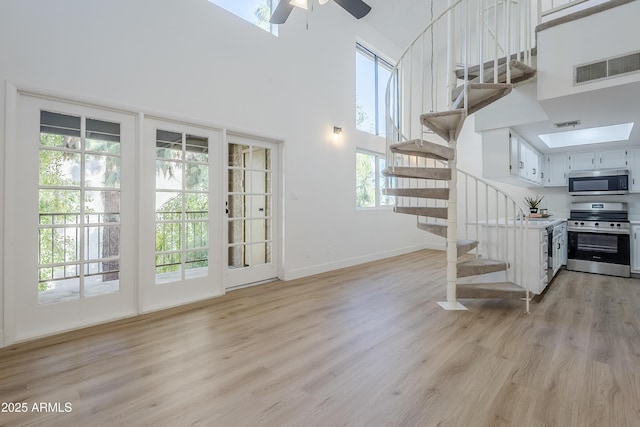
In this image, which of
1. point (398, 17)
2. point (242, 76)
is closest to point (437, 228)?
point (242, 76)

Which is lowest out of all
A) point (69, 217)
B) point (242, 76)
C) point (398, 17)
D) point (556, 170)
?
point (69, 217)

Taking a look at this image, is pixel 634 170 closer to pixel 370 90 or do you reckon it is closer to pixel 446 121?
pixel 446 121

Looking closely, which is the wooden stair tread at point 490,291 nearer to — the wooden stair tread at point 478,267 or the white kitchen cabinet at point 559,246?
the wooden stair tread at point 478,267

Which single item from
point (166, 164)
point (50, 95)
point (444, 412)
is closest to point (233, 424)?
point (444, 412)

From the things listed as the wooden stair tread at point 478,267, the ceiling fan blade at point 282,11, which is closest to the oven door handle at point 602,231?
the wooden stair tread at point 478,267

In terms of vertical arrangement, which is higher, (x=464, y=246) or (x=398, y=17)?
(x=398, y=17)

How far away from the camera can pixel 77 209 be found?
2.57 metres

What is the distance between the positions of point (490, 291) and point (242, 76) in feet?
12.5

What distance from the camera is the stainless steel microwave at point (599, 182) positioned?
4578 mm

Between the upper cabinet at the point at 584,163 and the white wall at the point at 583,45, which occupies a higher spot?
the white wall at the point at 583,45

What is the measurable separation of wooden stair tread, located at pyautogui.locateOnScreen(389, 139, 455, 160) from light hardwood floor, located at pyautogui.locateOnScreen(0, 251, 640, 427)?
1.62 meters

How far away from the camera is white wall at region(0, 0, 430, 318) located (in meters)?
2.41

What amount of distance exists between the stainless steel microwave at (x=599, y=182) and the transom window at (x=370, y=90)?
3461mm

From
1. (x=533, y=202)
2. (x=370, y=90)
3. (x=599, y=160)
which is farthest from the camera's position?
(x=370, y=90)
